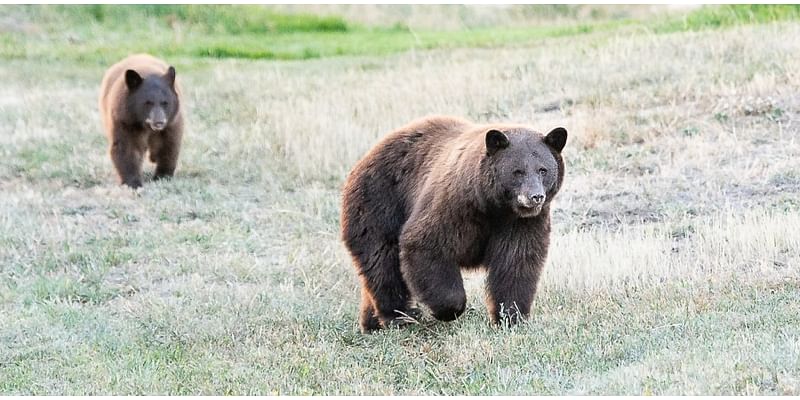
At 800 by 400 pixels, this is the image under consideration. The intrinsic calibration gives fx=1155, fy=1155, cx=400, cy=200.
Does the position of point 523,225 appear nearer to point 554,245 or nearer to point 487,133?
point 487,133

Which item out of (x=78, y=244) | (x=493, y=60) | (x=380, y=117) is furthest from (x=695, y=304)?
(x=493, y=60)

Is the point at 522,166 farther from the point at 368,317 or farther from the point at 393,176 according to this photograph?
the point at 368,317

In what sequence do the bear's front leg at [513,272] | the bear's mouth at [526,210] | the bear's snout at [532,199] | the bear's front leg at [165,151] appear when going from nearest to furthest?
the bear's snout at [532,199] → the bear's mouth at [526,210] → the bear's front leg at [513,272] → the bear's front leg at [165,151]

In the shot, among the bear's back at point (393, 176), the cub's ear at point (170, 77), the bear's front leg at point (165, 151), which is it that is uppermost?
the bear's back at point (393, 176)

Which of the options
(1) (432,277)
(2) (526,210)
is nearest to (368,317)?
(1) (432,277)

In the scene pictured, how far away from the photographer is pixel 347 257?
34.8 feet

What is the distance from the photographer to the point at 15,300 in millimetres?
9586

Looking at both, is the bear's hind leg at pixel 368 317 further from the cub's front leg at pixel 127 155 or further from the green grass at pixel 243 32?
the green grass at pixel 243 32

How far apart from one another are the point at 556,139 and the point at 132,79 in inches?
326

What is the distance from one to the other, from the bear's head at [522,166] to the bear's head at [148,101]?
7740 millimetres

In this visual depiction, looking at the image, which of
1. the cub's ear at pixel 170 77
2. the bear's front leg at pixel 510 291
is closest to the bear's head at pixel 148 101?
the cub's ear at pixel 170 77

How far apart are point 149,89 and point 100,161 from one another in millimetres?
1832

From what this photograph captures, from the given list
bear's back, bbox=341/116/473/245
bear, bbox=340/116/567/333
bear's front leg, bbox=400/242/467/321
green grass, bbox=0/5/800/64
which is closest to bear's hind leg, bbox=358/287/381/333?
bear, bbox=340/116/567/333

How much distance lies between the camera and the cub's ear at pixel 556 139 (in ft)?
24.2
